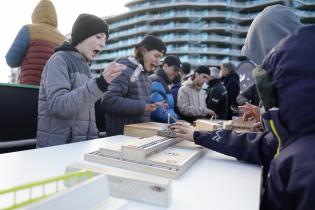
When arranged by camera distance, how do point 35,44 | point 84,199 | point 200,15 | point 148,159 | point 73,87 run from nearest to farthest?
point 84,199 < point 148,159 < point 73,87 < point 35,44 < point 200,15

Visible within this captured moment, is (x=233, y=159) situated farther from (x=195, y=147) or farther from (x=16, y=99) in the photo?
(x=16, y=99)

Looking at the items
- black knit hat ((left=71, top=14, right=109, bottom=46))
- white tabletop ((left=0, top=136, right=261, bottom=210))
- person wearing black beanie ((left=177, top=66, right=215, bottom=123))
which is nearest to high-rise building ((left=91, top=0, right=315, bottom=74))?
person wearing black beanie ((left=177, top=66, right=215, bottom=123))

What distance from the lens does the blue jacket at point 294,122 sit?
1.96 feet

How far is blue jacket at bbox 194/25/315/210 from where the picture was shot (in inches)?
23.5

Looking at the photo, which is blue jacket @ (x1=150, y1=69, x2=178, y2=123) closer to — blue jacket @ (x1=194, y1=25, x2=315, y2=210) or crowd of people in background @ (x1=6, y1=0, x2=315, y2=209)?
crowd of people in background @ (x1=6, y1=0, x2=315, y2=209)

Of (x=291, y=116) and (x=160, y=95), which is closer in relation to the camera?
(x=291, y=116)

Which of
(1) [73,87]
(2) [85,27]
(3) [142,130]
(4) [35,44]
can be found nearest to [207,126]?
(3) [142,130]

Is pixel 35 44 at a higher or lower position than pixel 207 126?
higher

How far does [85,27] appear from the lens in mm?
1582

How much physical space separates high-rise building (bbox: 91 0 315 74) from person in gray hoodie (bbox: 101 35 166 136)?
31.2 m

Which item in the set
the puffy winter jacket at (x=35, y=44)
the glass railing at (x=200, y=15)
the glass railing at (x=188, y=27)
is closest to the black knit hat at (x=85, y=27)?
the puffy winter jacket at (x=35, y=44)

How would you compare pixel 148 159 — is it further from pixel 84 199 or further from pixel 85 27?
pixel 85 27

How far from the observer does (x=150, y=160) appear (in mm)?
850

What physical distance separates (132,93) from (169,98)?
34.0 inches
